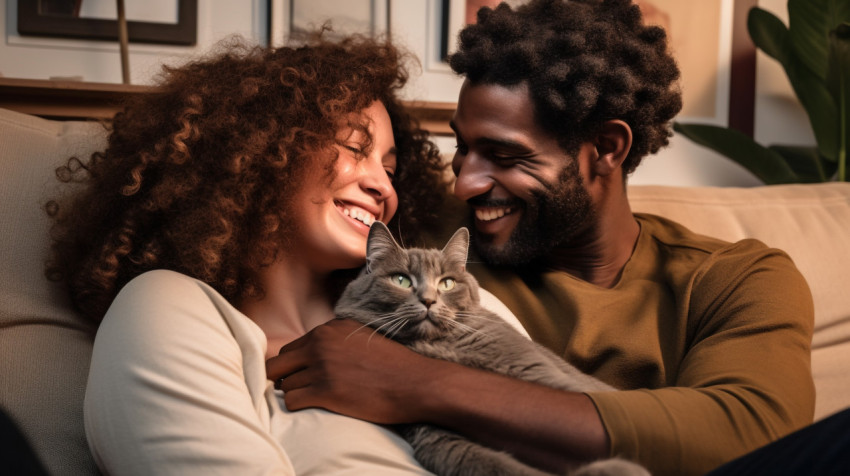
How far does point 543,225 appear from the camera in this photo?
5.51ft

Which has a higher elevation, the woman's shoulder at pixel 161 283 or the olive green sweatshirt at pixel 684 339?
the woman's shoulder at pixel 161 283

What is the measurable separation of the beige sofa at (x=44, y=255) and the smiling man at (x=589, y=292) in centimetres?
32

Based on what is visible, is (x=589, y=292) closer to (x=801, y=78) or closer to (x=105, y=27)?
(x=801, y=78)

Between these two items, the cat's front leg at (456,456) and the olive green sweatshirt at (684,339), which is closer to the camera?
the cat's front leg at (456,456)

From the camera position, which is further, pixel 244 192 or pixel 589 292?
pixel 589 292

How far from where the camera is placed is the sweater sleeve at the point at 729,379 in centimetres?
118

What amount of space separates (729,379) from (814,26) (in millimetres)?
1807

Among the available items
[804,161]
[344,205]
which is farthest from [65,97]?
[804,161]

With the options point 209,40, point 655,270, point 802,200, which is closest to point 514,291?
point 655,270

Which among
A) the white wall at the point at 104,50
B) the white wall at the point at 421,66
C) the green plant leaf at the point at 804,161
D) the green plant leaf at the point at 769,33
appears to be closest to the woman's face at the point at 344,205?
the white wall at the point at 421,66

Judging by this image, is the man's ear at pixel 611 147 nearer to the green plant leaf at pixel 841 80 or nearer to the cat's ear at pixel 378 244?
the cat's ear at pixel 378 244

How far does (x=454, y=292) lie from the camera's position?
4.41 ft

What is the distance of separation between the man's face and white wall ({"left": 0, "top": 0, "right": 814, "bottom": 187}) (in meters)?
0.86

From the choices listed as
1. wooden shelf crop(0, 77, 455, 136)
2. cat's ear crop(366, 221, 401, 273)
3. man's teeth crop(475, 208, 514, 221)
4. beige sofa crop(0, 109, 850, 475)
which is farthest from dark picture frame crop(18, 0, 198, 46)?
cat's ear crop(366, 221, 401, 273)
